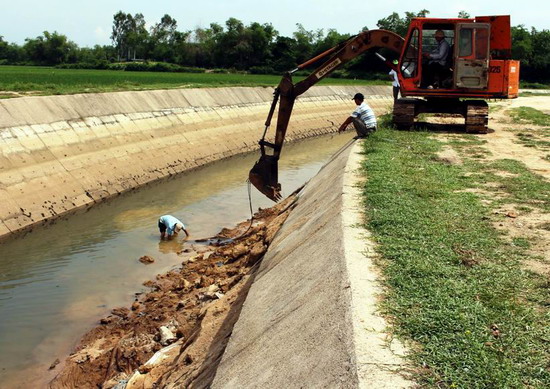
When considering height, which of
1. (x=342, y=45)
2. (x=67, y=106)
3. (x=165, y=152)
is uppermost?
(x=342, y=45)

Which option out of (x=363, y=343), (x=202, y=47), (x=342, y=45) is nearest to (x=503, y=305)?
(x=363, y=343)

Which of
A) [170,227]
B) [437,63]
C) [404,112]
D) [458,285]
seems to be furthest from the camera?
[404,112]

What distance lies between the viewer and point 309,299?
585 centimetres

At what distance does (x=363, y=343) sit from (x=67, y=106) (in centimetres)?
1950

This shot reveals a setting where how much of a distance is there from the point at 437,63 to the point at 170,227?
9004 millimetres

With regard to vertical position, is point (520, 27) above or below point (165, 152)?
above

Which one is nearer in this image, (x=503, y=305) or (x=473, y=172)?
(x=503, y=305)

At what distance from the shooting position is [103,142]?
71.3ft

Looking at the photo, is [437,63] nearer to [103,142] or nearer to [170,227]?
[170,227]

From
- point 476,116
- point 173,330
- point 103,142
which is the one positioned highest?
point 476,116

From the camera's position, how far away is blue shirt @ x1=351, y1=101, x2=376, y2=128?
1588 centimetres

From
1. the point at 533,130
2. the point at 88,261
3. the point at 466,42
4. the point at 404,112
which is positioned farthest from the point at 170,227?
the point at 533,130

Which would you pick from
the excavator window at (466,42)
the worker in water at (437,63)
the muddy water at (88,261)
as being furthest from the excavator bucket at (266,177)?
the excavator window at (466,42)

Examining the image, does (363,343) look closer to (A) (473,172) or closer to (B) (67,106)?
(A) (473,172)
